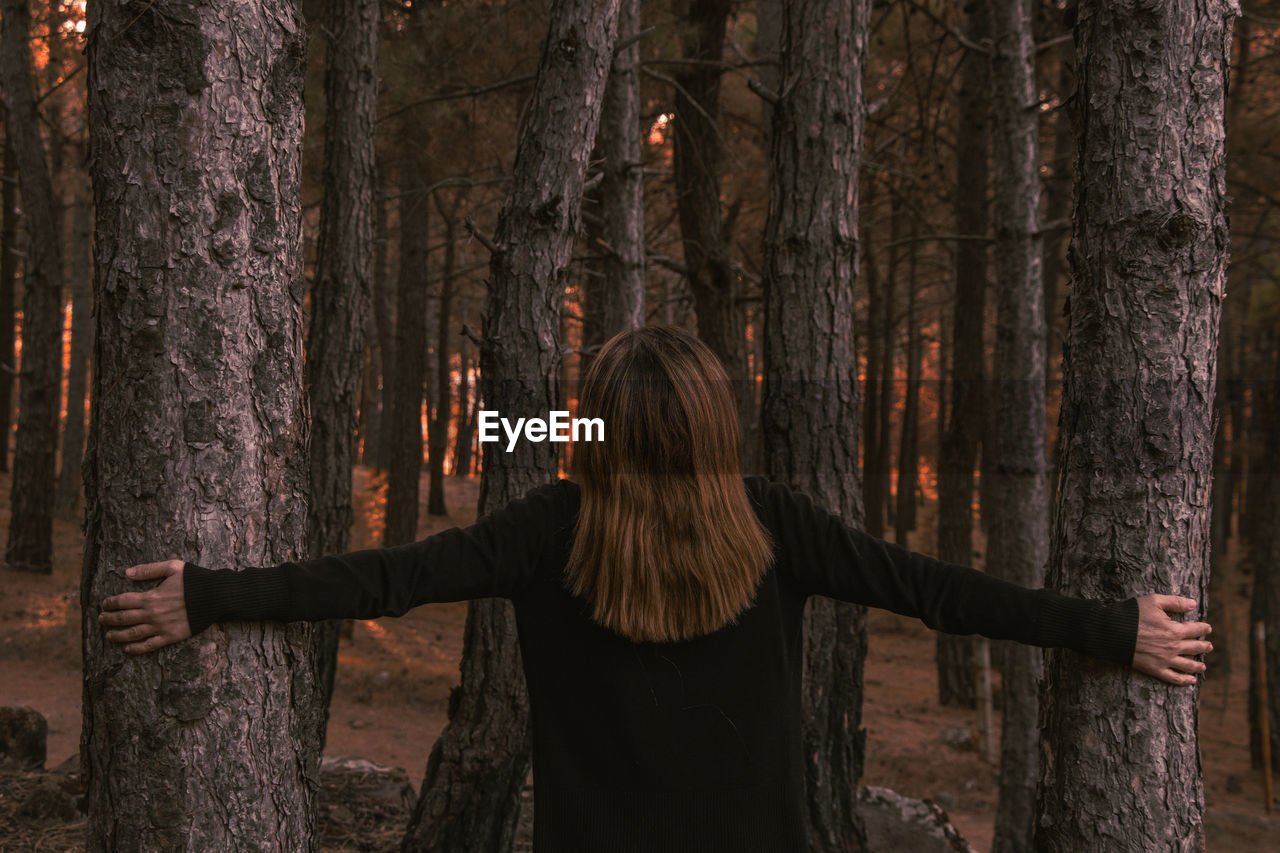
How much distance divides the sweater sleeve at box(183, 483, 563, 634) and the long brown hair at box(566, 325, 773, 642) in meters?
0.15

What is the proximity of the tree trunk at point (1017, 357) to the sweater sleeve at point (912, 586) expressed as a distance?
4655 millimetres

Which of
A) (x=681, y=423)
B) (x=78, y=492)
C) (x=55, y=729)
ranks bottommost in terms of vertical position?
(x=55, y=729)

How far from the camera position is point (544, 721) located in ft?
6.82

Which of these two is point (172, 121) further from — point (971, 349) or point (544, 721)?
point (971, 349)

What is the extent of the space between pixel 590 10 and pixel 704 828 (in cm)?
372

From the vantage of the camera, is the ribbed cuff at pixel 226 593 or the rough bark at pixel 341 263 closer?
the ribbed cuff at pixel 226 593

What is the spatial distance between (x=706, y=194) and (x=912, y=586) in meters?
6.56

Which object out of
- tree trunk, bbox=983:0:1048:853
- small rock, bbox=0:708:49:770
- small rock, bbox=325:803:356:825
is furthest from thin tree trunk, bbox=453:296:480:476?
small rock, bbox=325:803:356:825

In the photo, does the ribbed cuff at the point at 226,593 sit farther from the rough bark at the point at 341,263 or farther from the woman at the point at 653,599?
the rough bark at the point at 341,263

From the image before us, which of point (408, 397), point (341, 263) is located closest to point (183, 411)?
point (341, 263)

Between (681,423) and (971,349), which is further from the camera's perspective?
(971,349)

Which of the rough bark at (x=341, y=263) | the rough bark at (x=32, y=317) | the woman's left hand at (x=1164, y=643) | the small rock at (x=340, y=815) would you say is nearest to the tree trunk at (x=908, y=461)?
the rough bark at (x=341, y=263)

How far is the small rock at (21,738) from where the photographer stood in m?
5.18

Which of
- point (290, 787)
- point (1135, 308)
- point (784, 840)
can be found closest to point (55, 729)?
point (290, 787)
